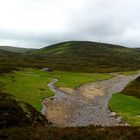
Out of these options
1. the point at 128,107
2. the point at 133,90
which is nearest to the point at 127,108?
the point at 128,107

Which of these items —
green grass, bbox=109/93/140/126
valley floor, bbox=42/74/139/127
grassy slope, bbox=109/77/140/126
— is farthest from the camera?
grassy slope, bbox=109/77/140/126

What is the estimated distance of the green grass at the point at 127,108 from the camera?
145 ft

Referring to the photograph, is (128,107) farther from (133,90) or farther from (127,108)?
(133,90)

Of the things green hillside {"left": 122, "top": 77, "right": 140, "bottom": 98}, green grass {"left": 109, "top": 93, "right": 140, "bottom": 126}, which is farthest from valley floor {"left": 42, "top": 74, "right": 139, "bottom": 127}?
green hillside {"left": 122, "top": 77, "right": 140, "bottom": 98}

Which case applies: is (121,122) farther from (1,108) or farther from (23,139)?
(23,139)

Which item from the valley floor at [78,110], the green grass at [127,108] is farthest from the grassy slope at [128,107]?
the valley floor at [78,110]

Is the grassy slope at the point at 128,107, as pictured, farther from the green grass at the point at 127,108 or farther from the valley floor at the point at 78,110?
the valley floor at the point at 78,110

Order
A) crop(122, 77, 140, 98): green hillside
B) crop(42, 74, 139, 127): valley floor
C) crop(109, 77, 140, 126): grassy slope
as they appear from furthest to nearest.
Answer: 1. crop(122, 77, 140, 98): green hillside
2. crop(109, 77, 140, 126): grassy slope
3. crop(42, 74, 139, 127): valley floor

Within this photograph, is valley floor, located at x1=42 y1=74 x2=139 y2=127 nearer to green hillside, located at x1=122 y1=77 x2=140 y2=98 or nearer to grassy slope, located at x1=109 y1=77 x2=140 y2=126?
grassy slope, located at x1=109 y1=77 x2=140 y2=126

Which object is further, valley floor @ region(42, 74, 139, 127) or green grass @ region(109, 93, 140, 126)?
green grass @ region(109, 93, 140, 126)

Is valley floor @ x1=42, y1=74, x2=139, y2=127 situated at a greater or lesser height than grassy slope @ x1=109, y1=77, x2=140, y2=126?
lesser

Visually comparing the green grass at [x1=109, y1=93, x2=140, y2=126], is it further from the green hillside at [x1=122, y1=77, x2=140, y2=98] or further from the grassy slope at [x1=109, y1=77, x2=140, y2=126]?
the green hillside at [x1=122, y1=77, x2=140, y2=98]

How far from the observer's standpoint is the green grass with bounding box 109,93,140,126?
44303mm

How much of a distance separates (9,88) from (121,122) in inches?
1156
